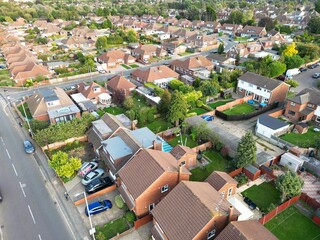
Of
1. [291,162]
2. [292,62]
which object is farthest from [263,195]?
[292,62]

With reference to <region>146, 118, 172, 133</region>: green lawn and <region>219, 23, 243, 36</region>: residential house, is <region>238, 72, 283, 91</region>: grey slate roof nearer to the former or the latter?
<region>146, 118, 172, 133</region>: green lawn

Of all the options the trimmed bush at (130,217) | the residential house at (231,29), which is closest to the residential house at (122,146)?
the trimmed bush at (130,217)

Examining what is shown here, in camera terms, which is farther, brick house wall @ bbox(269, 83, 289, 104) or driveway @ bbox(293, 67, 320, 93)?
driveway @ bbox(293, 67, 320, 93)

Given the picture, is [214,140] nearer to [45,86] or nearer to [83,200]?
[83,200]

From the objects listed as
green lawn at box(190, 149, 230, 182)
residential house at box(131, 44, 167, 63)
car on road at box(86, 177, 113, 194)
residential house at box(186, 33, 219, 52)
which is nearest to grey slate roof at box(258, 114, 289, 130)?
green lawn at box(190, 149, 230, 182)

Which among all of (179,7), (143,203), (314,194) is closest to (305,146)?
(314,194)

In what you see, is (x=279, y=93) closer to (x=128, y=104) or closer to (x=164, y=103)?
(x=164, y=103)
